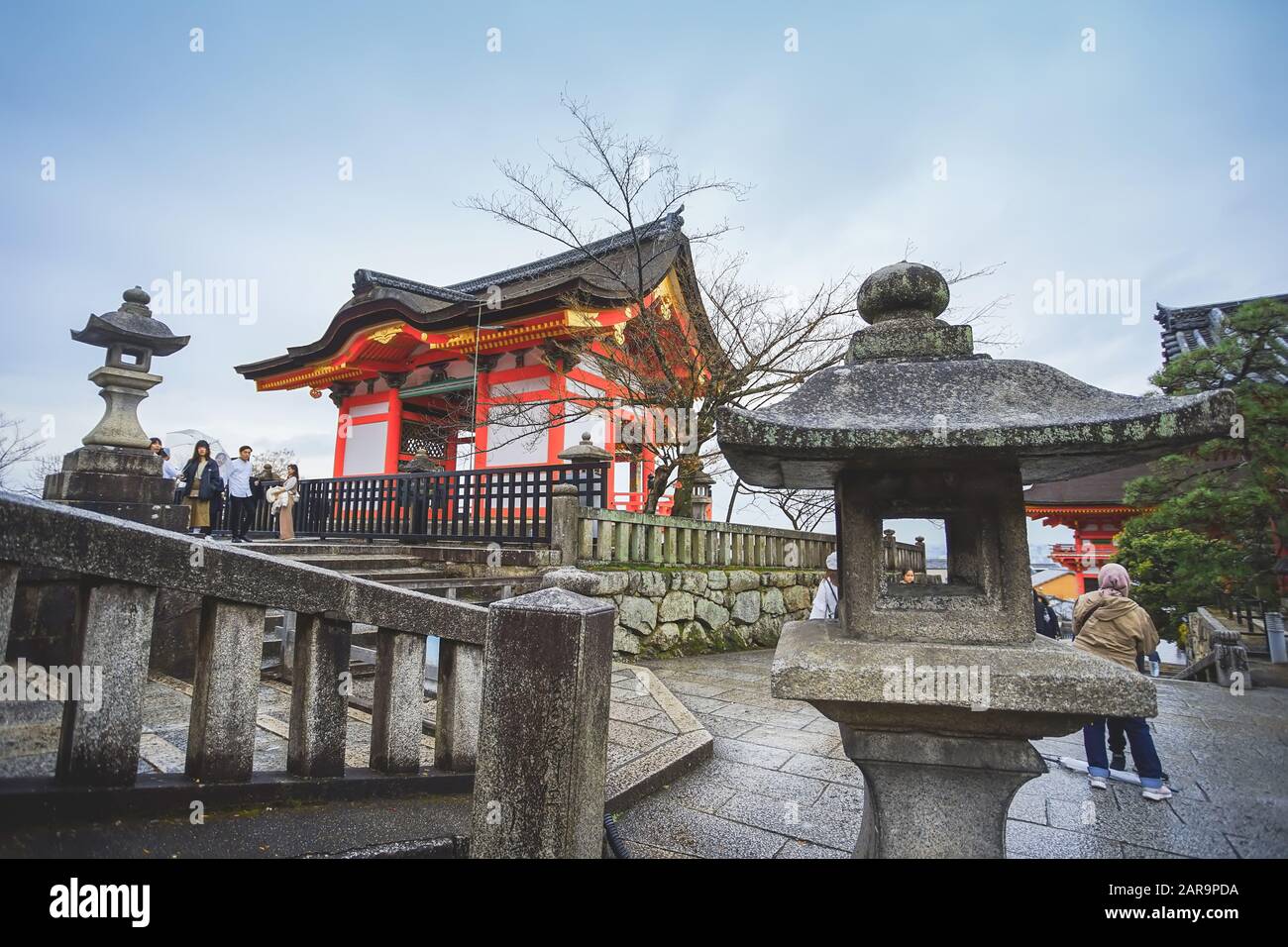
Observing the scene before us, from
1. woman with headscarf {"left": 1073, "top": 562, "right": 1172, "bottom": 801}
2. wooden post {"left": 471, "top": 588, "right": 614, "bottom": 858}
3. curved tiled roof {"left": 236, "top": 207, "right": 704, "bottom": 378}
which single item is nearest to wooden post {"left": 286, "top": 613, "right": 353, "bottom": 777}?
wooden post {"left": 471, "top": 588, "right": 614, "bottom": 858}

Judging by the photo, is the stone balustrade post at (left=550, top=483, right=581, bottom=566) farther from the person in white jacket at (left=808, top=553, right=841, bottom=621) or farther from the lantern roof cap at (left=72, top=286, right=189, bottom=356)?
the lantern roof cap at (left=72, top=286, right=189, bottom=356)

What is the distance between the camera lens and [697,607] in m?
8.84

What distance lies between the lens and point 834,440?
76.7 inches

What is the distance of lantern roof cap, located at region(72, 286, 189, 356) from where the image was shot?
532 centimetres

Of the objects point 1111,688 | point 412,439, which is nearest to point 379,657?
point 1111,688

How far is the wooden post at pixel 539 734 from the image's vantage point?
2008 millimetres

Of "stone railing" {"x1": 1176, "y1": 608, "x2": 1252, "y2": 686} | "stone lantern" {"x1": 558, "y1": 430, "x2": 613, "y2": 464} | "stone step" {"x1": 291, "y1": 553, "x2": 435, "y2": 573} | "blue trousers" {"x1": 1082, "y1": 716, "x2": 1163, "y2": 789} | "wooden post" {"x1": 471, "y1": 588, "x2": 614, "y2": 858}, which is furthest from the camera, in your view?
"stone railing" {"x1": 1176, "y1": 608, "x2": 1252, "y2": 686}

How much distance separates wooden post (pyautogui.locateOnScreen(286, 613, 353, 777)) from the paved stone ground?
1473mm

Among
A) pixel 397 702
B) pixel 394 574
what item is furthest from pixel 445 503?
pixel 397 702

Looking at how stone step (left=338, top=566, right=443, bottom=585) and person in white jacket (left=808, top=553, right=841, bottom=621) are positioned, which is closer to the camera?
person in white jacket (left=808, top=553, right=841, bottom=621)

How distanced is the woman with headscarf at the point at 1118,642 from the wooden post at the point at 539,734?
145 inches

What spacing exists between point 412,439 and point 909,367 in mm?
14478

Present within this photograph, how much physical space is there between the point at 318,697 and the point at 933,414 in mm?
2552

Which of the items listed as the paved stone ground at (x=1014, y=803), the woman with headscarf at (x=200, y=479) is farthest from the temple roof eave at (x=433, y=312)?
the paved stone ground at (x=1014, y=803)
